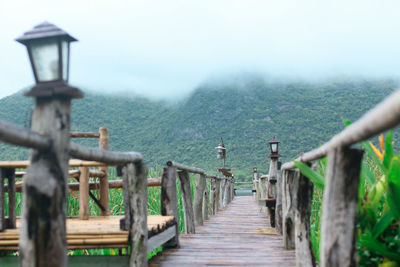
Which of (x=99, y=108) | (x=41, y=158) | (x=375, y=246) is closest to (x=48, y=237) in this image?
(x=41, y=158)

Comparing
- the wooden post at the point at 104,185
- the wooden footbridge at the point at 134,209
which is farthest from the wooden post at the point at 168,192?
the wooden post at the point at 104,185

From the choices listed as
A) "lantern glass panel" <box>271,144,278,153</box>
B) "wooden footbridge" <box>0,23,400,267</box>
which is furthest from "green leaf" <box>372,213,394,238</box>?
"lantern glass panel" <box>271,144,278,153</box>

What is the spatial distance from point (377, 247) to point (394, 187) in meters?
0.29

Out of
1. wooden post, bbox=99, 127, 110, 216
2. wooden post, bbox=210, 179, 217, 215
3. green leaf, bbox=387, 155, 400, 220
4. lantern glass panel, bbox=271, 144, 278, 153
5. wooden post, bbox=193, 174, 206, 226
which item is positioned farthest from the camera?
wooden post, bbox=210, 179, 217, 215

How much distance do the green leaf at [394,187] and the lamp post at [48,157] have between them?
133 centimetres

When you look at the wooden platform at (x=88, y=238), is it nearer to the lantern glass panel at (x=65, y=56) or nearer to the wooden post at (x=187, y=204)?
the lantern glass panel at (x=65, y=56)

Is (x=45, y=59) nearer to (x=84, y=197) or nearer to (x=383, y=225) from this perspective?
(x=383, y=225)

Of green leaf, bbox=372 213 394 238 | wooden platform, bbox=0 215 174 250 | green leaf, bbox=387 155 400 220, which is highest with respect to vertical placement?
green leaf, bbox=387 155 400 220

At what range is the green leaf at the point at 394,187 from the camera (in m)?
1.93

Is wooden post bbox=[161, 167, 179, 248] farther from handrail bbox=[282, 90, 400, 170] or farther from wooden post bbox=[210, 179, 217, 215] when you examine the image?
wooden post bbox=[210, 179, 217, 215]

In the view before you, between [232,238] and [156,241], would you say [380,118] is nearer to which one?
[156,241]

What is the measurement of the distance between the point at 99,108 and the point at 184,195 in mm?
48002

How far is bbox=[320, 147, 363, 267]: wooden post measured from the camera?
1.73 meters

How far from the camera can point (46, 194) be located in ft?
4.96
